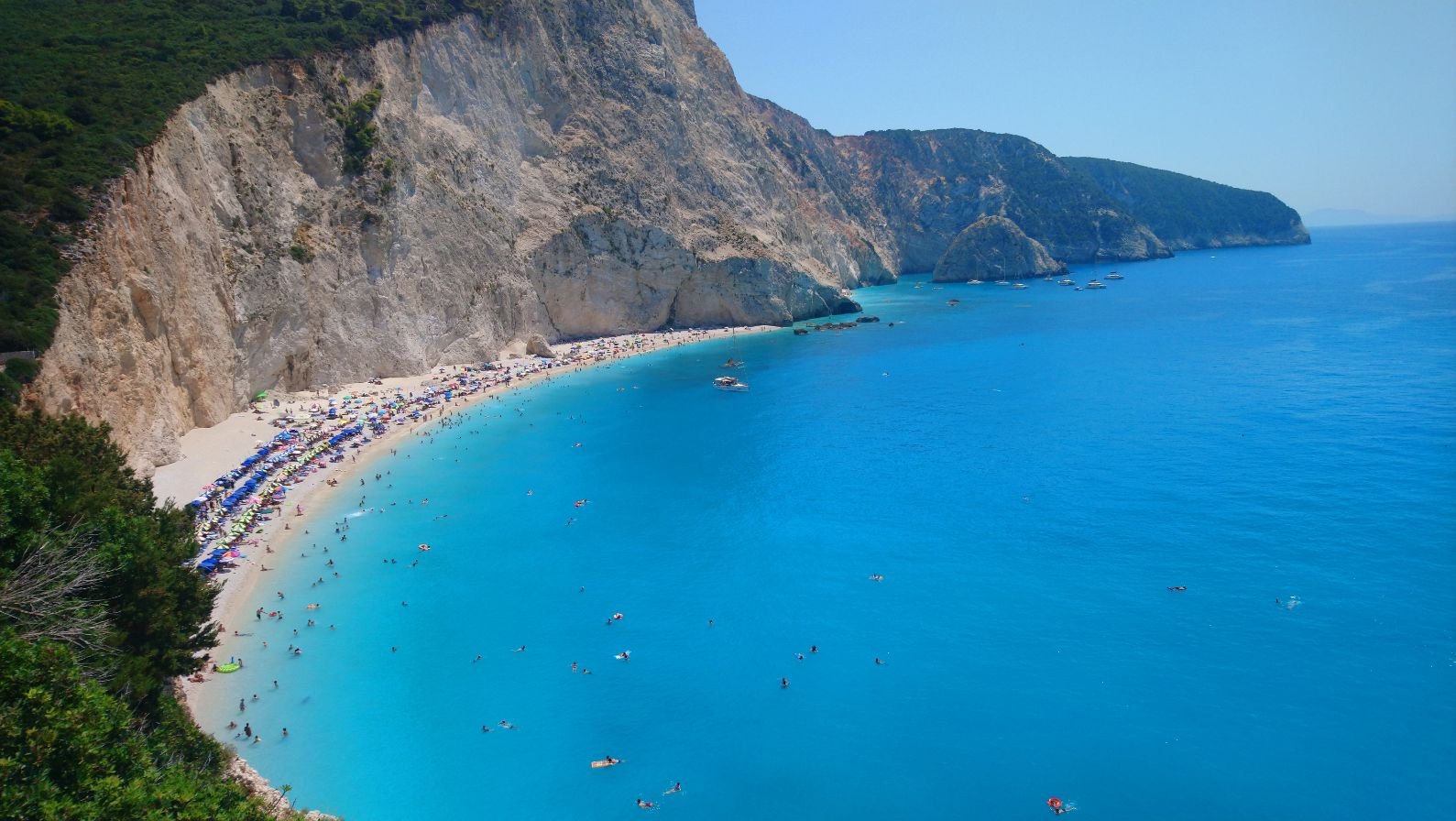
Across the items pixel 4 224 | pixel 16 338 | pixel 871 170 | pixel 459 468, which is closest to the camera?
pixel 16 338

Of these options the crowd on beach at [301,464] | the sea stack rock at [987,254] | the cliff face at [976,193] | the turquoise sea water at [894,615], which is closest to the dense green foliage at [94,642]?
the crowd on beach at [301,464]

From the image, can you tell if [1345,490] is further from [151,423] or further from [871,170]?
[871,170]

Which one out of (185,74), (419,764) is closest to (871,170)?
(185,74)

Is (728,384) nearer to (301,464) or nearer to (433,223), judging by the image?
(433,223)

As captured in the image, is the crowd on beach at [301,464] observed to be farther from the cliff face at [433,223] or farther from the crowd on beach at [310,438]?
the cliff face at [433,223]

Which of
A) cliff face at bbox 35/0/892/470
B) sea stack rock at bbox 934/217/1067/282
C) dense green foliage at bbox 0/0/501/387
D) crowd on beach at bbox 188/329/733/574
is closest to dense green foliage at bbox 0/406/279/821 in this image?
crowd on beach at bbox 188/329/733/574
